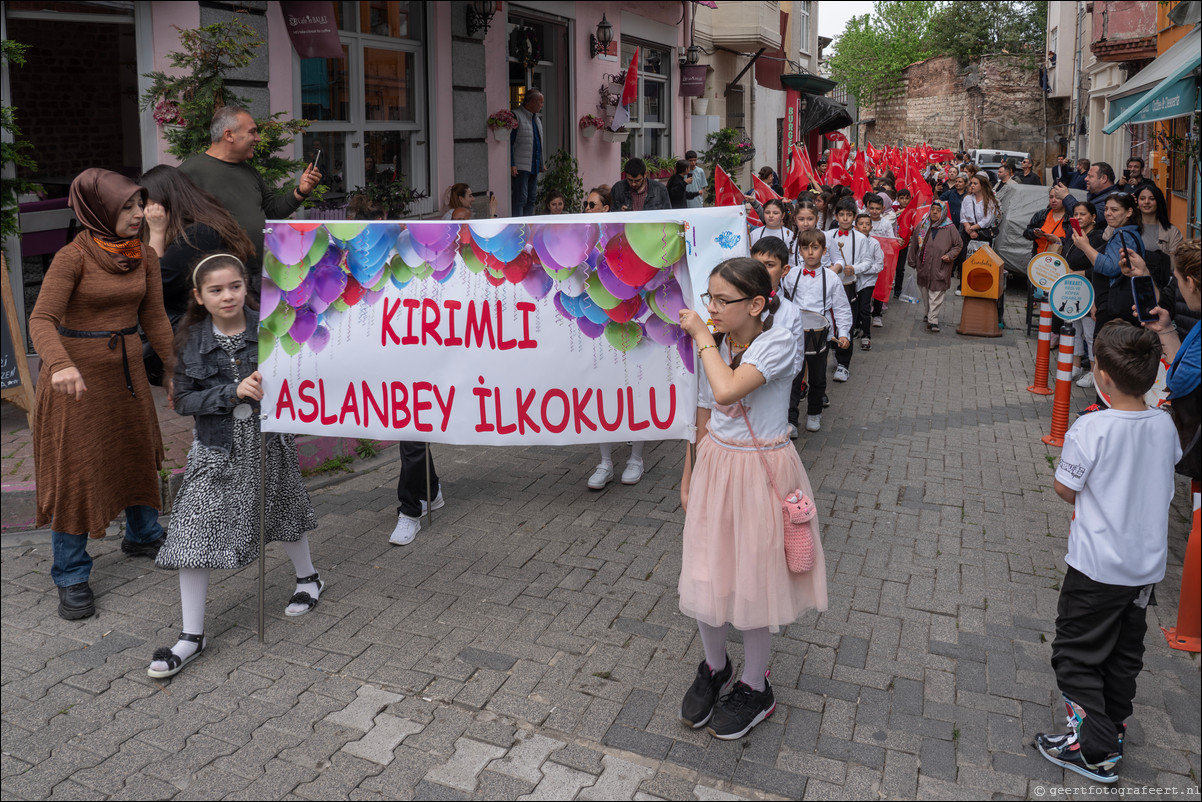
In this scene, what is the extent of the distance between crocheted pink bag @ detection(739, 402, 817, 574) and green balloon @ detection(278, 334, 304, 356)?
7.13 ft

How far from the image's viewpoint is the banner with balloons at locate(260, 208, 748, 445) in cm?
465

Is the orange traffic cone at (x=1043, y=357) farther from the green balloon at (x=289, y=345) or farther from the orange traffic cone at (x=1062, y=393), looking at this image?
the green balloon at (x=289, y=345)

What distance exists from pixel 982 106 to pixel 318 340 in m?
52.3

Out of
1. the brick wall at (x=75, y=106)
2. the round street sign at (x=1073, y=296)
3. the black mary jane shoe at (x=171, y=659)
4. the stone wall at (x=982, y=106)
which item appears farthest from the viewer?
the stone wall at (x=982, y=106)

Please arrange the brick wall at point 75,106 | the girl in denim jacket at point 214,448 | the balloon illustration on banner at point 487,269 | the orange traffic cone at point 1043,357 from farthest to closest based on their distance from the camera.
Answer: the brick wall at point 75,106 → the orange traffic cone at point 1043,357 → the balloon illustration on banner at point 487,269 → the girl in denim jacket at point 214,448

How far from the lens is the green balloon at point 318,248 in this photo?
481cm

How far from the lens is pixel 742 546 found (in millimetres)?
3643

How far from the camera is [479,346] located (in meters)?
4.79

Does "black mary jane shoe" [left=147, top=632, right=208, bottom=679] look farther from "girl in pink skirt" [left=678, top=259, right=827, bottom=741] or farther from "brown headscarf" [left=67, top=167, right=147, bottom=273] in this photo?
"girl in pink skirt" [left=678, top=259, right=827, bottom=741]

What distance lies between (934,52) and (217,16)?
61.9m

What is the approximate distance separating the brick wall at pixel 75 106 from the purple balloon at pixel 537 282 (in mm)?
6753

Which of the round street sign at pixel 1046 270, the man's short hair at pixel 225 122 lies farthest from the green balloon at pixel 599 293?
the round street sign at pixel 1046 270

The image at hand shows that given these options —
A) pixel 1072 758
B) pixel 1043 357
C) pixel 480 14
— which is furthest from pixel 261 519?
pixel 480 14

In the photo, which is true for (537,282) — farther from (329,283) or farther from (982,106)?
(982,106)
